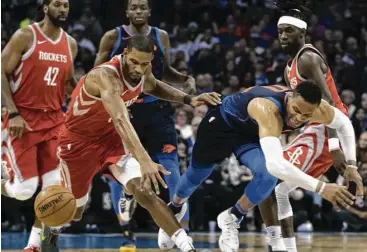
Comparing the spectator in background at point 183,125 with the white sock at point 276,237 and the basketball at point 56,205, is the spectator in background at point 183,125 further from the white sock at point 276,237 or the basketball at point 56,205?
the basketball at point 56,205

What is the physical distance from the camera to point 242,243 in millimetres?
9391

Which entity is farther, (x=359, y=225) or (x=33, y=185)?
(x=359, y=225)

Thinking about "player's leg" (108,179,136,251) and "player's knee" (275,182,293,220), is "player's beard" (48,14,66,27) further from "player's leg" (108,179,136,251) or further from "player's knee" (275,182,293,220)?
"player's knee" (275,182,293,220)

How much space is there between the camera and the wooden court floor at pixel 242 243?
8648mm

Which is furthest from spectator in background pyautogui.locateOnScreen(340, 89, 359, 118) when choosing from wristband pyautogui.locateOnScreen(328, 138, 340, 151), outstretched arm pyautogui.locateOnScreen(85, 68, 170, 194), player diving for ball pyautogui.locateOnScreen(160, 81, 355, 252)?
outstretched arm pyautogui.locateOnScreen(85, 68, 170, 194)

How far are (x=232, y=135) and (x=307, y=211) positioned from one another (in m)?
5.06

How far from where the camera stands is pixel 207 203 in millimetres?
11617

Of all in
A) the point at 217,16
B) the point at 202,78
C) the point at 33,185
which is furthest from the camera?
the point at 217,16

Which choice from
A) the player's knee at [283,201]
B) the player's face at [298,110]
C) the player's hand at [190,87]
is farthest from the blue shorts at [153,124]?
the player's face at [298,110]

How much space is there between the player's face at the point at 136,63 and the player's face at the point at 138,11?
1963mm

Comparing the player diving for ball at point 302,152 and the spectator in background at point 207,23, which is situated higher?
the spectator in background at point 207,23

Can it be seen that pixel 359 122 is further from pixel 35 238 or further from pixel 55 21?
pixel 35 238

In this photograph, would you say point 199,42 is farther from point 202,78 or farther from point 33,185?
point 33,185

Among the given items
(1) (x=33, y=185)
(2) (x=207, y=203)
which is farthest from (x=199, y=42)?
(1) (x=33, y=185)
